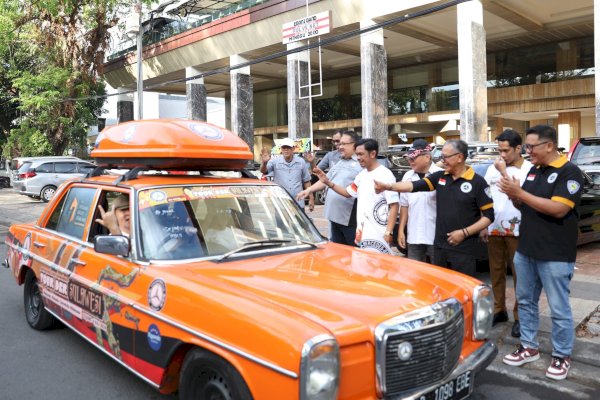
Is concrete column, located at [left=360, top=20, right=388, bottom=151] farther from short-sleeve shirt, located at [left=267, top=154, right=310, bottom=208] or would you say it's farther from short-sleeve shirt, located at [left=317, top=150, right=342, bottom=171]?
short-sleeve shirt, located at [left=267, top=154, right=310, bottom=208]

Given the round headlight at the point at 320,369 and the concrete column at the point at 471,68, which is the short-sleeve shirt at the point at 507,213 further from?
the concrete column at the point at 471,68

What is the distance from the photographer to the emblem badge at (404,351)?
2541 millimetres

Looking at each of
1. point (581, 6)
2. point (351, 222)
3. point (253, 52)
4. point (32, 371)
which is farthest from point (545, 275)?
point (253, 52)

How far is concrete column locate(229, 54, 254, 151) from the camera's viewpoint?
1032 inches

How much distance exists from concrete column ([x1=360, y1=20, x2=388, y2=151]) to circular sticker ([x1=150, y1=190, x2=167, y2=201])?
1787cm

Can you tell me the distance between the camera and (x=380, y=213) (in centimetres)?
508

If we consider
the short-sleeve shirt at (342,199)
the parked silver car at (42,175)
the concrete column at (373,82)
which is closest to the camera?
the short-sleeve shirt at (342,199)

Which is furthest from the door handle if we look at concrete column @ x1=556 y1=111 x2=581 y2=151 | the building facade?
concrete column @ x1=556 y1=111 x2=581 y2=151

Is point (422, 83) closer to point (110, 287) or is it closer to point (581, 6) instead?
point (581, 6)

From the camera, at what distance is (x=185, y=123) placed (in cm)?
429

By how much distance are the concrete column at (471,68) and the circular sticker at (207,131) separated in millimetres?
15443

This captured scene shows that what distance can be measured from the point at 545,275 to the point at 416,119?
26.5 m

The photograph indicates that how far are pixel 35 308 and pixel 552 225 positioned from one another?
4688 millimetres

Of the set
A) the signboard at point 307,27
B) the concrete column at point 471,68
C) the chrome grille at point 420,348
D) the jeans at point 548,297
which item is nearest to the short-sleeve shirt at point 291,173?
the jeans at point 548,297
